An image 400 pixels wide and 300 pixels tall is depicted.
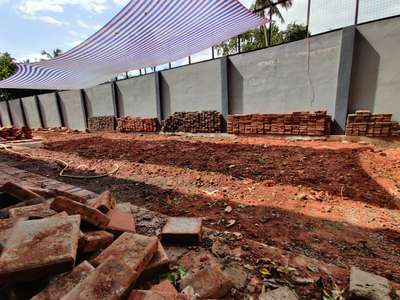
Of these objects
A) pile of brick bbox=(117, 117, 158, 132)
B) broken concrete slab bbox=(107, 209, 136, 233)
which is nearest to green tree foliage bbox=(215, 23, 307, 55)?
pile of brick bbox=(117, 117, 158, 132)

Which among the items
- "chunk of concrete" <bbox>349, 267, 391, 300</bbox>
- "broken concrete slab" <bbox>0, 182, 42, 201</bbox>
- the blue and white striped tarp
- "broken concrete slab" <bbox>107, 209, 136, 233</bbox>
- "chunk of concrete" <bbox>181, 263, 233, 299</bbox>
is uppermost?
the blue and white striped tarp

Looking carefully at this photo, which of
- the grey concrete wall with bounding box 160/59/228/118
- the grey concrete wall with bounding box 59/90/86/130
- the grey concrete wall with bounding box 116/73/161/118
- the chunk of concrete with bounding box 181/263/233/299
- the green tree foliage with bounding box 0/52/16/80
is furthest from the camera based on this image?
the green tree foliage with bounding box 0/52/16/80

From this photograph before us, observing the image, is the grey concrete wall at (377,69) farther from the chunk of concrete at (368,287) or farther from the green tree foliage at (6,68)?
the green tree foliage at (6,68)

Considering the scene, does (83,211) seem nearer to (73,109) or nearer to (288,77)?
Result: (288,77)

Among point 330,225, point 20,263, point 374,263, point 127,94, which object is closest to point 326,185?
point 330,225

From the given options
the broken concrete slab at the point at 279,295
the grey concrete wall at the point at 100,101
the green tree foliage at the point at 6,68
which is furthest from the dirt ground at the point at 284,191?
the green tree foliage at the point at 6,68

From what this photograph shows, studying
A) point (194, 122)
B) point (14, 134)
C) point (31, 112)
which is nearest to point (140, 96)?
point (194, 122)

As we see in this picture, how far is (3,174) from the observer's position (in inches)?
135

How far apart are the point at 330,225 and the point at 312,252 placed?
56 cm

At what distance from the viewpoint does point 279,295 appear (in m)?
1.05

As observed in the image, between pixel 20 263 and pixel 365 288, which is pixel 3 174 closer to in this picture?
pixel 20 263

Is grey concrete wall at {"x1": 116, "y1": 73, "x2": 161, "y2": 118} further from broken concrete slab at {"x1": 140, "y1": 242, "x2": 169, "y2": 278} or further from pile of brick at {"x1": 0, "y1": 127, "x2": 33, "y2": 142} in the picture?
broken concrete slab at {"x1": 140, "y1": 242, "x2": 169, "y2": 278}

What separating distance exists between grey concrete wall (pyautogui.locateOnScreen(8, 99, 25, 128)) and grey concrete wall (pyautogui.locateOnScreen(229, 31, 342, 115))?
60.7ft

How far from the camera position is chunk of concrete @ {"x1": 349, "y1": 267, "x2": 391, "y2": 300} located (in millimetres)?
1045
